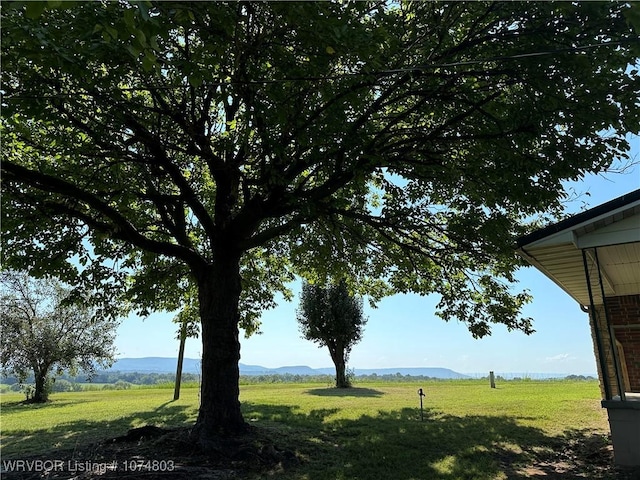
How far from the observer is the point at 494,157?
Answer: 267 inches

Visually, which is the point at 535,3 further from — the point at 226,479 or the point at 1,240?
the point at 1,240

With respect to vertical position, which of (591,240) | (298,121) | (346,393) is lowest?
(346,393)

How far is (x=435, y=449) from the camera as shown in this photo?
26.5 feet

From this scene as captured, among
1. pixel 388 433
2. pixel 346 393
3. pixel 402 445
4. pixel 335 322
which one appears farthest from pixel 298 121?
pixel 335 322

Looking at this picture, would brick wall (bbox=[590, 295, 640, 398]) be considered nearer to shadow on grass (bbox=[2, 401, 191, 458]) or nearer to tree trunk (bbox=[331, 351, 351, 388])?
shadow on grass (bbox=[2, 401, 191, 458])

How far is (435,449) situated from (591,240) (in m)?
→ 4.83

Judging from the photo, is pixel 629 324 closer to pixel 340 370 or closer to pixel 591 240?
pixel 591 240

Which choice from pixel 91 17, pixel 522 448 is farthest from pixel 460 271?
pixel 91 17

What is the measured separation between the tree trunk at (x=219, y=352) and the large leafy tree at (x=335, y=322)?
57.9 ft

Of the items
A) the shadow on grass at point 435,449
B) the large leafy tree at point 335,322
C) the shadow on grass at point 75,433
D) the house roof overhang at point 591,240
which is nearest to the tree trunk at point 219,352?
the shadow on grass at point 435,449

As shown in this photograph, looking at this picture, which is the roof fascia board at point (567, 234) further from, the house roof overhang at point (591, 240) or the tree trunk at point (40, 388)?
the tree trunk at point (40, 388)

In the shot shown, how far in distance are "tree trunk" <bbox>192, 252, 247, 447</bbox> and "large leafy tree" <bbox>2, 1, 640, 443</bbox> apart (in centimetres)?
4

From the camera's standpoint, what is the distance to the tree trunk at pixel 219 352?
8.08 m

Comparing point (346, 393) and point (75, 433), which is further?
point (346, 393)
